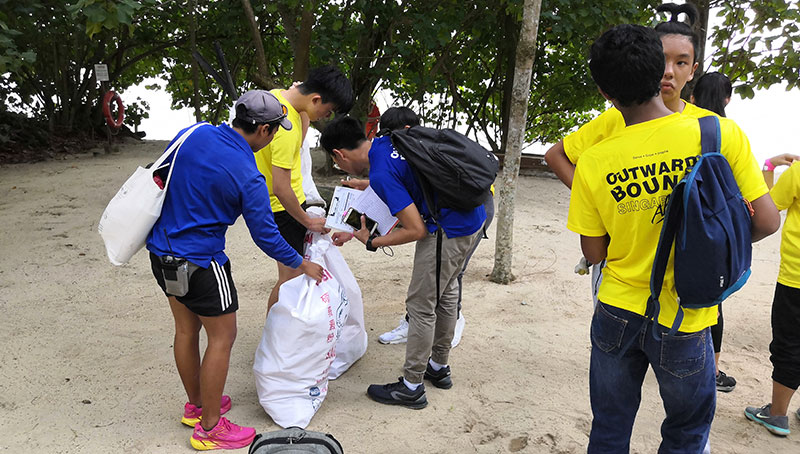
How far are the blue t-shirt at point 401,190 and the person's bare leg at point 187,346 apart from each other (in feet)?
3.46

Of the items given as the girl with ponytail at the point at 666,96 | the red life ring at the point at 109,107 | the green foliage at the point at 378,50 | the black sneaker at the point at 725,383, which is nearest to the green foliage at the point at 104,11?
the green foliage at the point at 378,50

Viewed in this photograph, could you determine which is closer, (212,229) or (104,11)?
(212,229)

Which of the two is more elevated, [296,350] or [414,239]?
[414,239]

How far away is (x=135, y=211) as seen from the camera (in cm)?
247

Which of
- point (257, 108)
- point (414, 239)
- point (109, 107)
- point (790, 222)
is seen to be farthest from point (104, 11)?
point (109, 107)

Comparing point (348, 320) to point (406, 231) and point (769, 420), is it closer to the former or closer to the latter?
point (406, 231)

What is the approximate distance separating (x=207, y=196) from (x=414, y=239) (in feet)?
3.25

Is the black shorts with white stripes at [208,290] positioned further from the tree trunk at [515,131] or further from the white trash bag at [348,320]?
the tree trunk at [515,131]

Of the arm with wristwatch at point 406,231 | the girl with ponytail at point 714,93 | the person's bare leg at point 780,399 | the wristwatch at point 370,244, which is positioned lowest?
the person's bare leg at point 780,399

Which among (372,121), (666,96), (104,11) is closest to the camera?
(666,96)

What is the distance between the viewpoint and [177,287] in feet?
8.14

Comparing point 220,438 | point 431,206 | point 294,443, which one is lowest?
point 220,438

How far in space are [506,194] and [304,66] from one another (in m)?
4.00

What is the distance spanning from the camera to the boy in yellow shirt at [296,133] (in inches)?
123
